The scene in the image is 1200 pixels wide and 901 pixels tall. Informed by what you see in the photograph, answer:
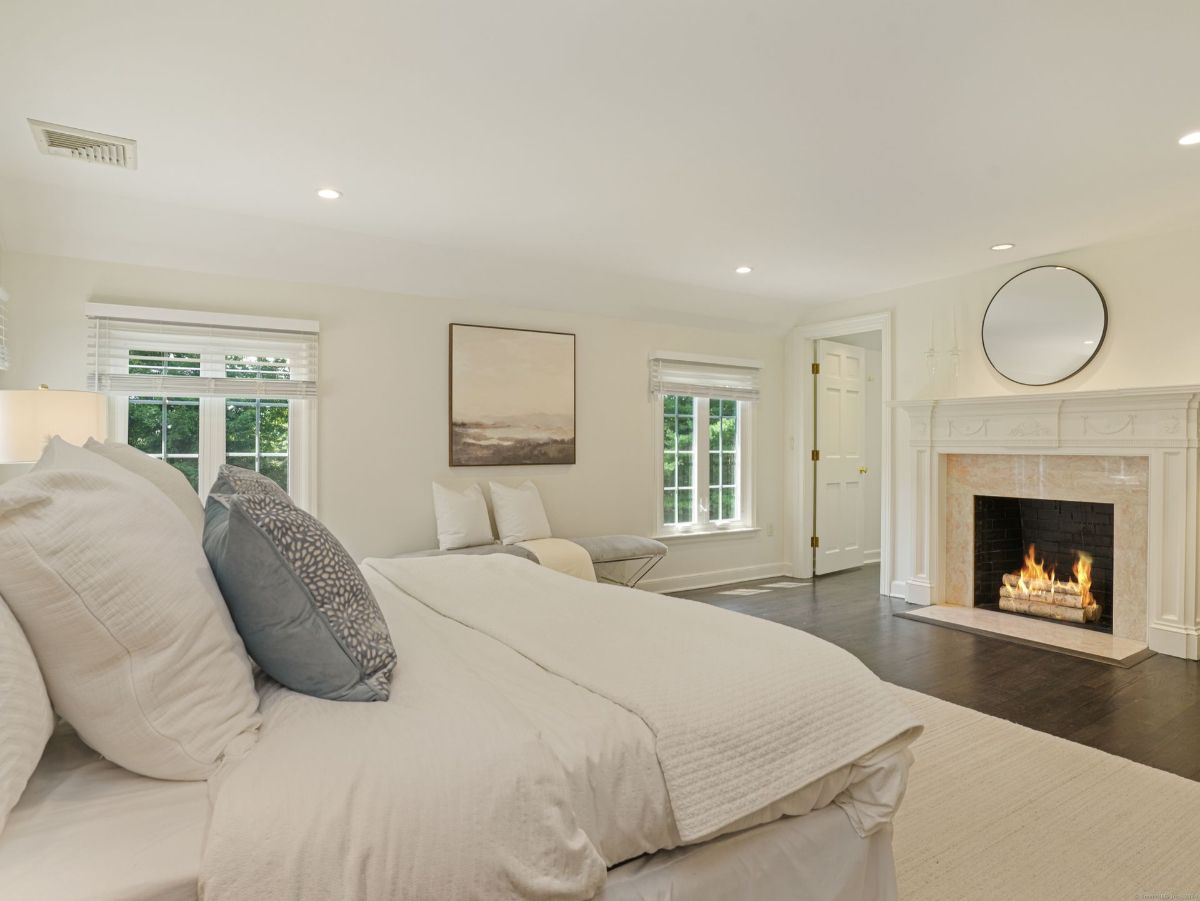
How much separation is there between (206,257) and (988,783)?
445cm

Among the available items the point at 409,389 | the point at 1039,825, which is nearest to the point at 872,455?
the point at 409,389

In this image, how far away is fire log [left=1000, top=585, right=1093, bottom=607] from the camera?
462 centimetres

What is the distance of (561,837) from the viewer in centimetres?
111

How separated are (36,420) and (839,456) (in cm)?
602

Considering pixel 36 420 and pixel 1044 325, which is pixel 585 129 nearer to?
pixel 36 420

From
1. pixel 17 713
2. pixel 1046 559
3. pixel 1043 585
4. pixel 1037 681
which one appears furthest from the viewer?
pixel 1046 559

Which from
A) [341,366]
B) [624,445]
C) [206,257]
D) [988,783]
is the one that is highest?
[206,257]

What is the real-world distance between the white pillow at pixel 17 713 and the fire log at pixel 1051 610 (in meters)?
5.41

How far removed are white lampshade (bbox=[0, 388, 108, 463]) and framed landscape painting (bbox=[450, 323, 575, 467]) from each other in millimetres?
2183

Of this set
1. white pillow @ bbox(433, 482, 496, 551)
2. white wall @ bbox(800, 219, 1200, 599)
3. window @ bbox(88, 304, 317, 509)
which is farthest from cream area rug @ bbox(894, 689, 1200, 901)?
window @ bbox(88, 304, 317, 509)

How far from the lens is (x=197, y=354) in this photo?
3949 millimetres

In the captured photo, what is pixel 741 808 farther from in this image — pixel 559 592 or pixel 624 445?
pixel 624 445

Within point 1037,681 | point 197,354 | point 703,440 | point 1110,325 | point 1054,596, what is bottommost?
point 1037,681

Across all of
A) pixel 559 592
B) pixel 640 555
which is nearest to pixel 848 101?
pixel 559 592
